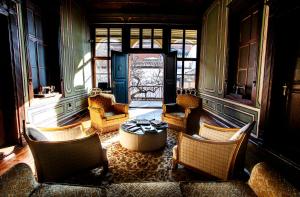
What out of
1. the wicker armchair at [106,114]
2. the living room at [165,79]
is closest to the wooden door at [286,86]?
the living room at [165,79]

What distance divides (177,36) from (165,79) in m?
1.15

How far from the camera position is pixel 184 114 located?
2822mm

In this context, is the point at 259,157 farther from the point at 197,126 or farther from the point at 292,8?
the point at 292,8

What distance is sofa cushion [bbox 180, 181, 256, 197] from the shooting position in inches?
35.5

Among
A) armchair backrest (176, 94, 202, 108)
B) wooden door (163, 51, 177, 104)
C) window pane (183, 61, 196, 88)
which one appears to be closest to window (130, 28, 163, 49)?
wooden door (163, 51, 177, 104)

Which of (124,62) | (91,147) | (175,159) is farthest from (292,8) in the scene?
(124,62)

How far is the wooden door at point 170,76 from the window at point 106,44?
1.28 metres

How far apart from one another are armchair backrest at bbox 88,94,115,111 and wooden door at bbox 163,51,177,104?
72.7 inches

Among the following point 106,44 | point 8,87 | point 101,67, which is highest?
point 106,44

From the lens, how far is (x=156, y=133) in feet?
6.49

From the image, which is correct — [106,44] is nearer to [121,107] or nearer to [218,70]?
[121,107]

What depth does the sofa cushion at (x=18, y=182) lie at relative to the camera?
2.48 feet

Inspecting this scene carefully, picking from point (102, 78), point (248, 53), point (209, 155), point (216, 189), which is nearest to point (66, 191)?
point (216, 189)

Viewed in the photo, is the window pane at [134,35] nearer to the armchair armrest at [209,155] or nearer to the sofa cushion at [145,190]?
the armchair armrest at [209,155]
